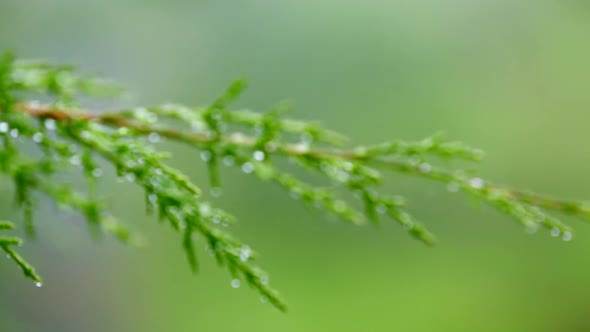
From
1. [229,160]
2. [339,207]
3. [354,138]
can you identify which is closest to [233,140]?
[229,160]

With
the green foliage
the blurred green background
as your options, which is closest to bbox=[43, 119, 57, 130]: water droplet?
the green foliage

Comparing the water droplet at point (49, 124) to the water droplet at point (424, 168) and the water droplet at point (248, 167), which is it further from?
the water droplet at point (424, 168)

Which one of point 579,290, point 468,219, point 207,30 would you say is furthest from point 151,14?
point 579,290

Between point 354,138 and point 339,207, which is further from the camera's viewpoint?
point 354,138

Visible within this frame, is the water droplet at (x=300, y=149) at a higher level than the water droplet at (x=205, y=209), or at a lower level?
higher

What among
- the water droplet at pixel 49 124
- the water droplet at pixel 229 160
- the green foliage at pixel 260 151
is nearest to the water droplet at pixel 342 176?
the green foliage at pixel 260 151

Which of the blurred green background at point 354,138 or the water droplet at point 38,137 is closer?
the water droplet at point 38,137

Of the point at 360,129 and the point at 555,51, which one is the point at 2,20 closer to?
the point at 360,129

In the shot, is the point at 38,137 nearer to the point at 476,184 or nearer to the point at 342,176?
the point at 342,176

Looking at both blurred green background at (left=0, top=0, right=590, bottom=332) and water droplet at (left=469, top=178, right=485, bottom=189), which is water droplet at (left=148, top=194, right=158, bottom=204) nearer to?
water droplet at (left=469, top=178, right=485, bottom=189)

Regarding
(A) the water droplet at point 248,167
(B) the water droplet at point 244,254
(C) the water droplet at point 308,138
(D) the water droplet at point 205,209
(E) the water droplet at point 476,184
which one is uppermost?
(E) the water droplet at point 476,184
